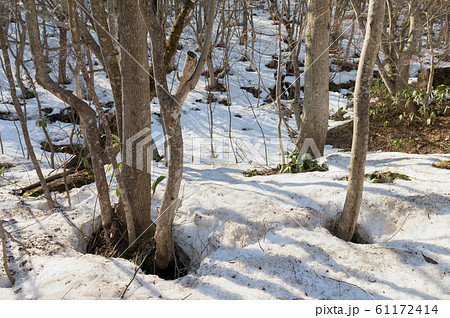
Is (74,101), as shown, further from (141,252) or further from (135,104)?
(141,252)

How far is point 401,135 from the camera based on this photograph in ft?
19.6

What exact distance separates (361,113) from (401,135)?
479 centimetres

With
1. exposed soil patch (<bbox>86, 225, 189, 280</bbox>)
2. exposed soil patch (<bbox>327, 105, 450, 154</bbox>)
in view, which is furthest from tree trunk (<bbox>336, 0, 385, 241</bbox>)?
exposed soil patch (<bbox>327, 105, 450, 154</bbox>)

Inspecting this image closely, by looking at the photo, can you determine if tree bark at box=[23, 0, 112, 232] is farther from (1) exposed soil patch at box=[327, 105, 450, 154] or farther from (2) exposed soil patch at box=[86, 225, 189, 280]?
(1) exposed soil patch at box=[327, 105, 450, 154]

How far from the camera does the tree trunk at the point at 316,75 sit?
420 cm

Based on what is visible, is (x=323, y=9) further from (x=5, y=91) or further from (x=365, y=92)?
(x=5, y=91)

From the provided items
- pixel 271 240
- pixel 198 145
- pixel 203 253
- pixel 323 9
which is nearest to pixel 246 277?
pixel 271 240

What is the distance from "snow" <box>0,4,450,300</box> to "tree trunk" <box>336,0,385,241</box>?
222 millimetres

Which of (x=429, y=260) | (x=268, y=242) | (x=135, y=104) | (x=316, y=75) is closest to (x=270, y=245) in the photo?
(x=268, y=242)

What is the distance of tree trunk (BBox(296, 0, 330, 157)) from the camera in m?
4.20

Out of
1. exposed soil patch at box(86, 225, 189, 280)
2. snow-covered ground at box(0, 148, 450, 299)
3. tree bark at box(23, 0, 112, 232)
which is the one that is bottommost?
exposed soil patch at box(86, 225, 189, 280)

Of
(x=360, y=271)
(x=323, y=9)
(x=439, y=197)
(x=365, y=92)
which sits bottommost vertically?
(x=360, y=271)

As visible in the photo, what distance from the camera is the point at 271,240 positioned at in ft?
7.48
